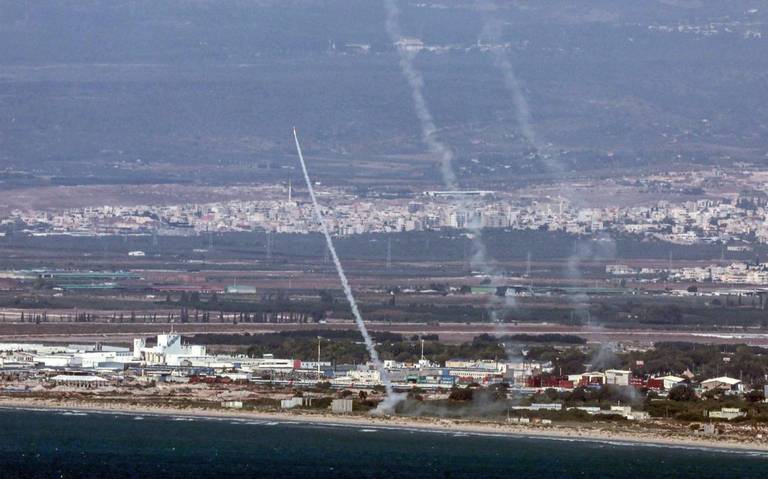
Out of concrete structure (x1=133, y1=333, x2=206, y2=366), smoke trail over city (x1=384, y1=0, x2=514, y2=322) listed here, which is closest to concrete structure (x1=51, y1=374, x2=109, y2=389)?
concrete structure (x1=133, y1=333, x2=206, y2=366)

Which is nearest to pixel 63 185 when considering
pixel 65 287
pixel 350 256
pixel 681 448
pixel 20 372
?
pixel 350 256

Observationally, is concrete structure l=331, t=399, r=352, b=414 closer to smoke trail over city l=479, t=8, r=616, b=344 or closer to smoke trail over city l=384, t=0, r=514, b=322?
smoke trail over city l=479, t=8, r=616, b=344

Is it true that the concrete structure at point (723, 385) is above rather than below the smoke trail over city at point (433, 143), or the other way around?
below

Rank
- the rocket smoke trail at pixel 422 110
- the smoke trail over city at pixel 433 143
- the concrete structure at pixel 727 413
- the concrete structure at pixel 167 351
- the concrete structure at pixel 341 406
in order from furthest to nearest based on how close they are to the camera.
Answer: the rocket smoke trail at pixel 422 110 < the smoke trail over city at pixel 433 143 < the concrete structure at pixel 167 351 < the concrete structure at pixel 341 406 < the concrete structure at pixel 727 413

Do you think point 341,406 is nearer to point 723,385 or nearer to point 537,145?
point 723,385

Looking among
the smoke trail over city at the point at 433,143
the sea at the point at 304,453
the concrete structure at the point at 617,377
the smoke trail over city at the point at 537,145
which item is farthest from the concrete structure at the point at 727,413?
the smoke trail over city at the point at 433,143

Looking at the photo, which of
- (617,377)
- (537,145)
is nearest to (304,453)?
(617,377)

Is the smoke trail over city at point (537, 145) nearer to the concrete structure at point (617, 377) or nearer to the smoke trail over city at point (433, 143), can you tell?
the smoke trail over city at point (433, 143)
